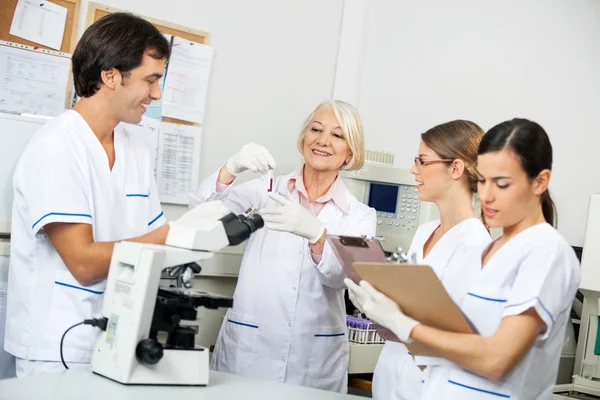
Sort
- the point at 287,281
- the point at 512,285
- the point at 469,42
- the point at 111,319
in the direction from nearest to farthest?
the point at 512,285 → the point at 111,319 → the point at 287,281 → the point at 469,42

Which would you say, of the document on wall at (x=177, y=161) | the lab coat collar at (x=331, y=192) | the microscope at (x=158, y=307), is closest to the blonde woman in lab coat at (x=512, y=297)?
the microscope at (x=158, y=307)

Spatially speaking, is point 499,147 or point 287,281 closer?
point 499,147

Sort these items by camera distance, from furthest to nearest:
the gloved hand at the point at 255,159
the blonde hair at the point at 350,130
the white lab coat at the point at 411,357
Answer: the blonde hair at the point at 350,130 < the gloved hand at the point at 255,159 < the white lab coat at the point at 411,357

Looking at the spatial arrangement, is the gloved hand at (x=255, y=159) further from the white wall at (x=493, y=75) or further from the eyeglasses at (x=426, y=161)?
the white wall at (x=493, y=75)

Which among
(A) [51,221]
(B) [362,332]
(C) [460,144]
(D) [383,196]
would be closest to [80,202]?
(A) [51,221]

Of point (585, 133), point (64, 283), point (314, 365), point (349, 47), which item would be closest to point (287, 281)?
point (314, 365)

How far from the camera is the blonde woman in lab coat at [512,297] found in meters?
1.46

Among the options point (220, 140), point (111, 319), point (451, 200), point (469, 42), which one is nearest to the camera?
point (111, 319)

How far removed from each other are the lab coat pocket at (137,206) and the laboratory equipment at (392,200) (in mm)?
968

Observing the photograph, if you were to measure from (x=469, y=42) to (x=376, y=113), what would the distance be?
52 centimetres

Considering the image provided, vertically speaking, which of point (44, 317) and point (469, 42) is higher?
point (469, 42)

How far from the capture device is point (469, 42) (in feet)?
11.0

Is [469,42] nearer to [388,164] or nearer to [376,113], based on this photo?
[376,113]

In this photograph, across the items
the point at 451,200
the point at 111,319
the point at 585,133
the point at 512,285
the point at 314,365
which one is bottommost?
the point at 314,365
